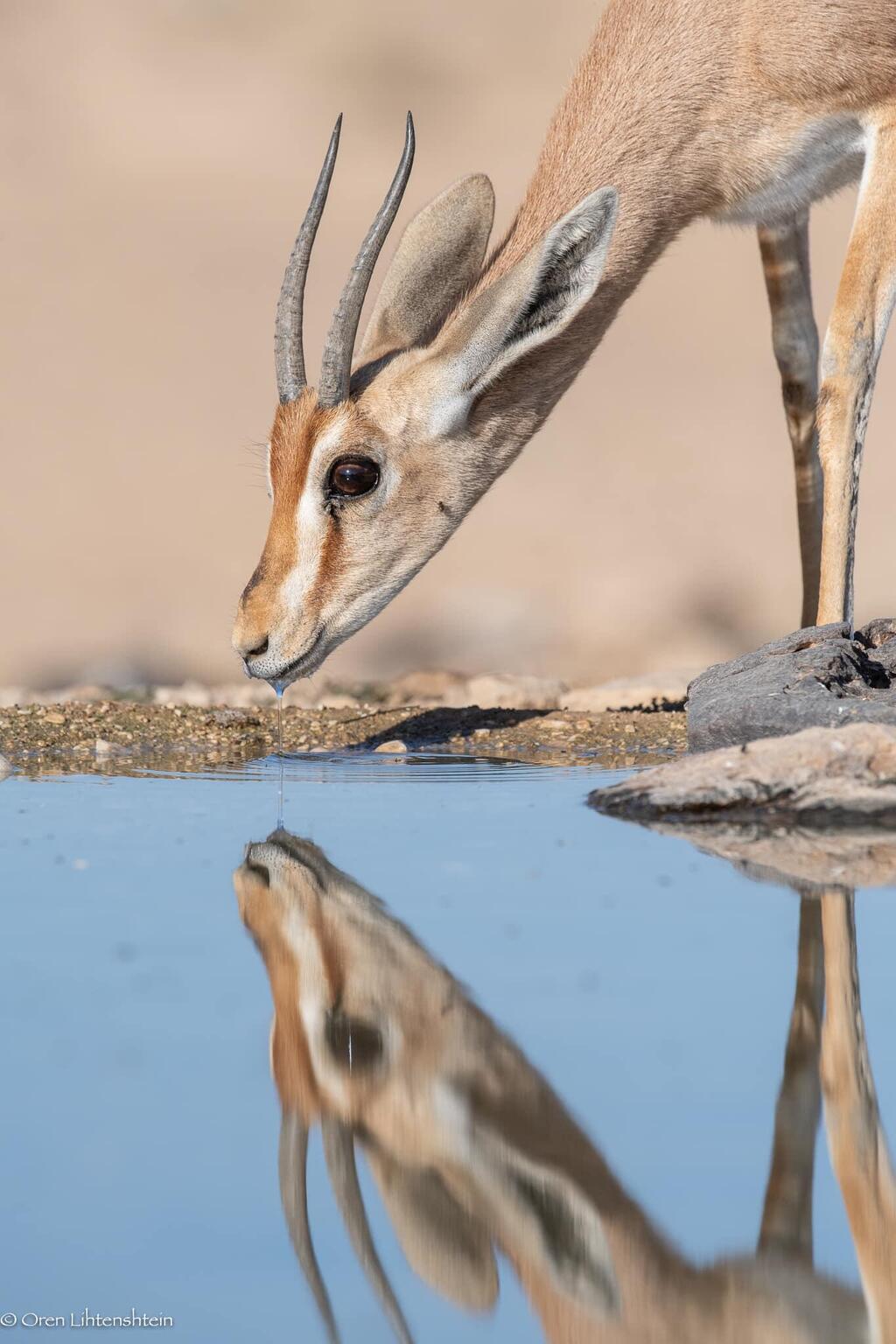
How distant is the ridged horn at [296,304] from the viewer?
22.7 ft

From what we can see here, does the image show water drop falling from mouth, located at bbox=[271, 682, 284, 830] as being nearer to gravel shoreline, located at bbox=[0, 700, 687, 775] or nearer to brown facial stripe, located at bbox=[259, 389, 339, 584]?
gravel shoreline, located at bbox=[0, 700, 687, 775]

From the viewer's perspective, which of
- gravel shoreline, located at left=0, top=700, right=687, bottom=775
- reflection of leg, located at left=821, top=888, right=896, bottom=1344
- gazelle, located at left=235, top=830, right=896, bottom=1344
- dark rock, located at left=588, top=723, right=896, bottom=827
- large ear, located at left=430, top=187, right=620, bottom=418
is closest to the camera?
gazelle, located at left=235, top=830, right=896, bottom=1344

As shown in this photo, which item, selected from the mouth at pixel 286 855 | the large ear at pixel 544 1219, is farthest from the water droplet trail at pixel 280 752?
the large ear at pixel 544 1219

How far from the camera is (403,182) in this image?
21.8 ft

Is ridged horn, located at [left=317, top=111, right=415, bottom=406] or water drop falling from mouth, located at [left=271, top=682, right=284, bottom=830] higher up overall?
ridged horn, located at [left=317, top=111, right=415, bottom=406]

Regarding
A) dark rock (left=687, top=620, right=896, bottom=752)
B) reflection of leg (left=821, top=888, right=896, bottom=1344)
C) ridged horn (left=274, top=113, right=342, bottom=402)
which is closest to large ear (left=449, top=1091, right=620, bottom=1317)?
reflection of leg (left=821, top=888, right=896, bottom=1344)

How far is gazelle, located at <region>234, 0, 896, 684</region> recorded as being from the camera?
6.93m

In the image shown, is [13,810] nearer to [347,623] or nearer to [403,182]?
[347,623]

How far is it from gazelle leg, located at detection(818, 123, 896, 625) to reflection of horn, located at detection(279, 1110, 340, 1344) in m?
5.24

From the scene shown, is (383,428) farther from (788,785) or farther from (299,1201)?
(299,1201)

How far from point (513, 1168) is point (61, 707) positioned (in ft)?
22.1

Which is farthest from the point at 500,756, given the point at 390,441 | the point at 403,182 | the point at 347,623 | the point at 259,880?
the point at 259,880

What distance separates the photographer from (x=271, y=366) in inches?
672

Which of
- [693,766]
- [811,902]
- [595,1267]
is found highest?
[693,766]
